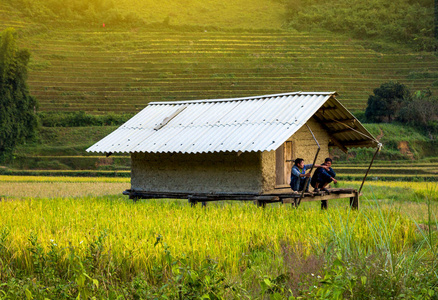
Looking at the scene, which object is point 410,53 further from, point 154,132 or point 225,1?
point 154,132

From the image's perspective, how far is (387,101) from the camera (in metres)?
36.3

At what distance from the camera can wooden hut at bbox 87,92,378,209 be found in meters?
11.2

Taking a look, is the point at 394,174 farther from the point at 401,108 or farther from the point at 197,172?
the point at 401,108

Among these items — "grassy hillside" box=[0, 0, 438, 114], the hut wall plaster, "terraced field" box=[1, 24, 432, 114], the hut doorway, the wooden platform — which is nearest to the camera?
the wooden platform

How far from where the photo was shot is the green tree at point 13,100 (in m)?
32.2

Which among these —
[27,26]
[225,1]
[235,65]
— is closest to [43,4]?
[27,26]

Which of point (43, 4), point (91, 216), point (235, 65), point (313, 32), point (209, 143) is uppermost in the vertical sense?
point (43, 4)

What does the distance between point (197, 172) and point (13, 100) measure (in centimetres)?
2408

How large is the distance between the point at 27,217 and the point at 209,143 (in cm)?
416

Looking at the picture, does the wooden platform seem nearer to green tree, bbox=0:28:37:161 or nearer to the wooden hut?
the wooden hut

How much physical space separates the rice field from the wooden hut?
2076mm

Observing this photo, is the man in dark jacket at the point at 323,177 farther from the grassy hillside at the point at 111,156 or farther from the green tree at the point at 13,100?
the green tree at the point at 13,100

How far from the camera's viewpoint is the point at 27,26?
63.6 meters

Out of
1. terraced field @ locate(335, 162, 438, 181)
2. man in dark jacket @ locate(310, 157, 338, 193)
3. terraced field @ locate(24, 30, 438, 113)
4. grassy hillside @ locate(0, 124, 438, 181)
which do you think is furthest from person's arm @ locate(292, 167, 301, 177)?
terraced field @ locate(24, 30, 438, 113)
